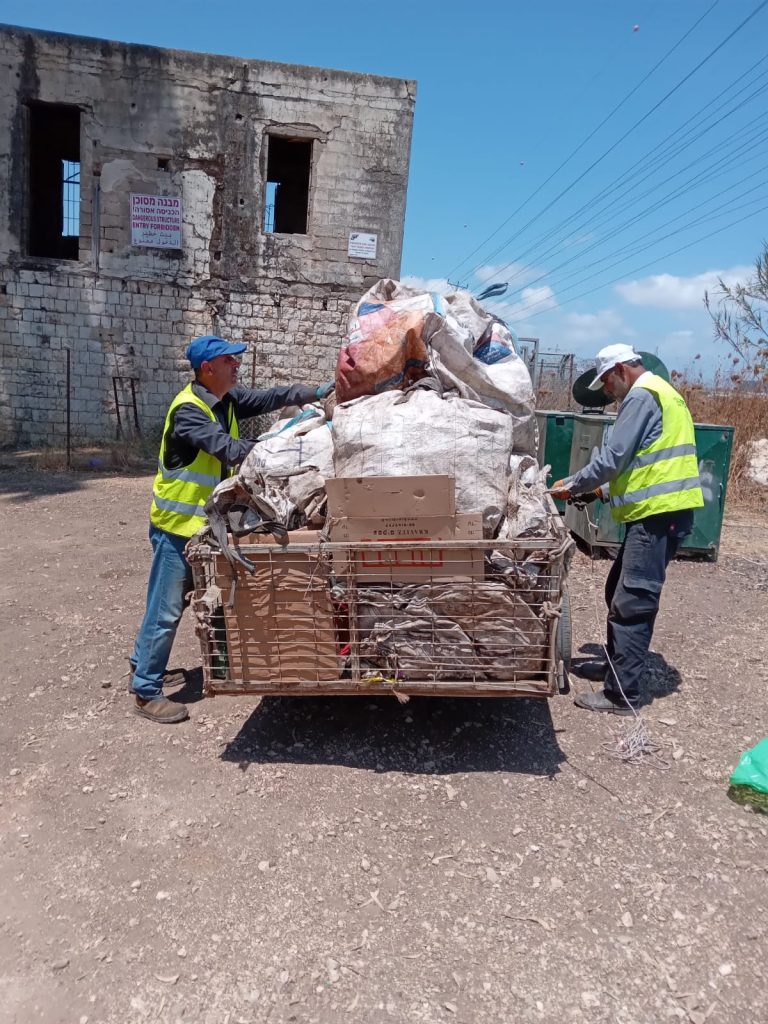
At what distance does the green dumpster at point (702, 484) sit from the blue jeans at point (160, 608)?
12.1 feet

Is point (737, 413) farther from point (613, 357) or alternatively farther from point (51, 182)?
point (51, 182)

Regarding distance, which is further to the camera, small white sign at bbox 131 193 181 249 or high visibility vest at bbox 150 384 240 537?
small white sign at bbox 131 193 181 249

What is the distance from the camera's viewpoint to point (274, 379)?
1215cm

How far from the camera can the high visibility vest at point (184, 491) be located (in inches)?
137

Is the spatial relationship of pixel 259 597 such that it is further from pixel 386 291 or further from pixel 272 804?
pixel 386 291

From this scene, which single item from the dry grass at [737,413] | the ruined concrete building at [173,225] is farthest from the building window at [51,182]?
the dry grass at [737,413]

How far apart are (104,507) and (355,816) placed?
6089 millimetres

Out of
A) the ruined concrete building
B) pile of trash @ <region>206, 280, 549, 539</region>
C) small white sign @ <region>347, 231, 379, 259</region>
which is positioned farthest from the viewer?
small white sign @ <region>347, 231, 379, 259</region>

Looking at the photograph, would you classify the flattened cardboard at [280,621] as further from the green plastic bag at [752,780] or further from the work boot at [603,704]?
the green plastic bag at [752,780]

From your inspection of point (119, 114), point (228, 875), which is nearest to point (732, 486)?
point (228, 875)

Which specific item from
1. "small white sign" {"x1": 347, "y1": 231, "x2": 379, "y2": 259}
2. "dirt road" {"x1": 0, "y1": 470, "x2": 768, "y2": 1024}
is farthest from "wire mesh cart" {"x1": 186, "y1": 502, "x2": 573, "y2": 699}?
"small white sign" {"x1": 347, "y1": 231, "x2": 379, "y2": 259}

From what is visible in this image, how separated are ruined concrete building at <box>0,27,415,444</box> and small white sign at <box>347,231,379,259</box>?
0.02m

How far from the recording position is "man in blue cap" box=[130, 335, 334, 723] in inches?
135

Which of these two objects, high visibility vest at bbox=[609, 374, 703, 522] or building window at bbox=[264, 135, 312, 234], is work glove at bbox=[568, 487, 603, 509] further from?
building window at bbox=[264, 135, 312, 234]
